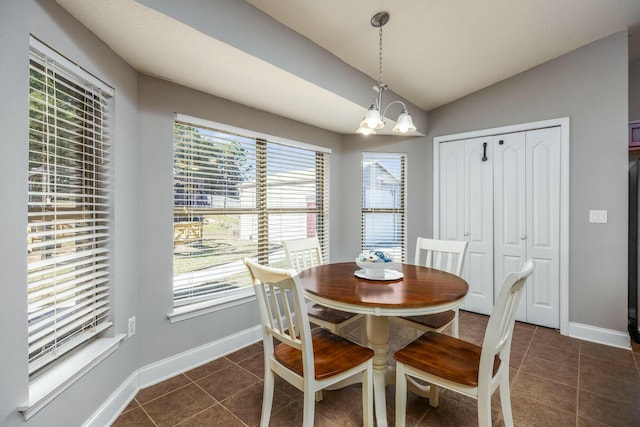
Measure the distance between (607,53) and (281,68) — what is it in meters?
2.96

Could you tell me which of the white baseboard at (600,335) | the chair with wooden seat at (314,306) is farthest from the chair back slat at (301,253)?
the white baseboard at (600,335)

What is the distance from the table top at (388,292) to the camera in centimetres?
146

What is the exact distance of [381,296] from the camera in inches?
61.5

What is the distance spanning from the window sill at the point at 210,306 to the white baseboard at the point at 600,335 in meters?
3.06

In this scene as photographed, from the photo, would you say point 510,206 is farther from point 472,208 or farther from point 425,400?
point 425,400

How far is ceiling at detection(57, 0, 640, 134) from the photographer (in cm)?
154

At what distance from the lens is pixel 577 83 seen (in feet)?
9.18

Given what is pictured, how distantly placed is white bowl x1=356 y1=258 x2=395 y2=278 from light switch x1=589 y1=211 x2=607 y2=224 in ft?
7.27

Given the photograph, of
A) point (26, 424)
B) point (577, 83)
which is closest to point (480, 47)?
point (577, 83)

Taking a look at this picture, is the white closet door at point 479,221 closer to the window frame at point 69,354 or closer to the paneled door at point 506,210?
the paneled door at point 506,210

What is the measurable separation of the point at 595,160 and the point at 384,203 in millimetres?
2039

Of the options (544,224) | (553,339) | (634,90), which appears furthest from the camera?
(634,90)

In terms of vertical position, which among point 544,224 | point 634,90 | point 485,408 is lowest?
point 485,408

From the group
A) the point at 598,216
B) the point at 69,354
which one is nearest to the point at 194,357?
the point at 69,354
